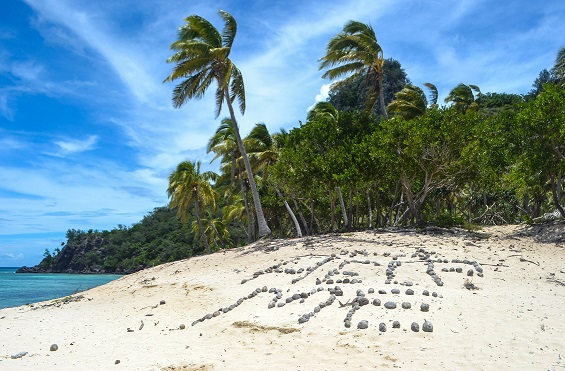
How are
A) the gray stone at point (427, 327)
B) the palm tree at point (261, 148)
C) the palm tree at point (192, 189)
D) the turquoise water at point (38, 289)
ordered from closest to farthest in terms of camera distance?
the gray stone at point (427, 327) < the turquoise water at point (38, 289) < the palm tree at point (261, 148) < the palm tree at point (192, 189)

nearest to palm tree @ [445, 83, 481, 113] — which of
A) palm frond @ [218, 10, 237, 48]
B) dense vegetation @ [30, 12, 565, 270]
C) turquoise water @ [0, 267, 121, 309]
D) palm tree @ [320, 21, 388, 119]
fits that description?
dense vegetation @ [30, 12, 565, 270]

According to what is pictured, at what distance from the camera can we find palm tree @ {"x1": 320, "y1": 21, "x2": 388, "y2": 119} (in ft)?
78.0

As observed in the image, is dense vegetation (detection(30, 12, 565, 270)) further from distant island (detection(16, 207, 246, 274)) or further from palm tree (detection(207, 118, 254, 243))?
distant island (detection(16, 207, 246, 274))

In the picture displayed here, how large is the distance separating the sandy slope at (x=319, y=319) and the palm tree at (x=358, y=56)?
40.5ft

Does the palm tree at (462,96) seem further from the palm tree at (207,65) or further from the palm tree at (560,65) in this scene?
the palm tree at (207,65)

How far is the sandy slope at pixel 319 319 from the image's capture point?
6.27 meters

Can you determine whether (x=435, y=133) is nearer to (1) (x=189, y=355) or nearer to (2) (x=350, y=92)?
(1) (x=189, y=355)

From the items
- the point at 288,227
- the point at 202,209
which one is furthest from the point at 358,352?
the point at 288,227

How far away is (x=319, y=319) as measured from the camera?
7.83m

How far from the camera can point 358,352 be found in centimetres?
633

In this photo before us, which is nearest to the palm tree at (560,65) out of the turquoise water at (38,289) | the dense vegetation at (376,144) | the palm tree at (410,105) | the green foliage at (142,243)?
the dense vegetation at (376,144)

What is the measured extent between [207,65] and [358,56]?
8.49m

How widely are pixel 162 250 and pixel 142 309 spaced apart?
173 ft

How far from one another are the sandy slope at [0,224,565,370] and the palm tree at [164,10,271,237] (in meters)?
8.93
